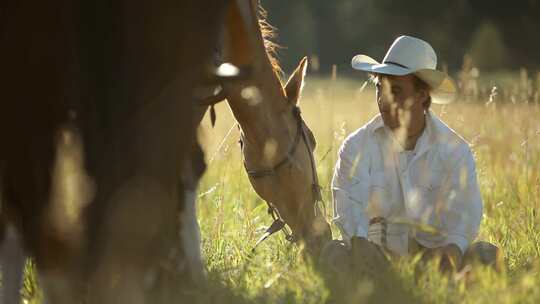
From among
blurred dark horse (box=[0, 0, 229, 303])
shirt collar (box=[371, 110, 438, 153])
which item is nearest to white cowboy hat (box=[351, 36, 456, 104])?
shirt collar (box=[371, 110, 438, 153])

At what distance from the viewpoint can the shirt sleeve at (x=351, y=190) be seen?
529cm

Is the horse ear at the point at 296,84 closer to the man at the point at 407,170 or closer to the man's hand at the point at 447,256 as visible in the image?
the man at the point at 407,170

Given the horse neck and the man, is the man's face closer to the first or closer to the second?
the man

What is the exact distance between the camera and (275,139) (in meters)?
5.71

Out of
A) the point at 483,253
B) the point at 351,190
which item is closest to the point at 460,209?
the point at 483,253

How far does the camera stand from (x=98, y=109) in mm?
3014

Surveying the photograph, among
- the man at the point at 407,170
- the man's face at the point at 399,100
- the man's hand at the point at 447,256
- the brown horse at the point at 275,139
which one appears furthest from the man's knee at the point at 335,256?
the man's face at the point at 399,100

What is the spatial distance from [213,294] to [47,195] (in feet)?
5.26

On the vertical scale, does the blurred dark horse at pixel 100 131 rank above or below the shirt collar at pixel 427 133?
above

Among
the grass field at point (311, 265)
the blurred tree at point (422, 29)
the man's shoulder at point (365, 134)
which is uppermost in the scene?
the man's shoulder at point (365, 134)

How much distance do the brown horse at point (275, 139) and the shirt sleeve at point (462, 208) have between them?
73 cm

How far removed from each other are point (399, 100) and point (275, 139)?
0.74m

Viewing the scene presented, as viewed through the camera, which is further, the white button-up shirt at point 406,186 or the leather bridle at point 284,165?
the leather bridle at point 284,165

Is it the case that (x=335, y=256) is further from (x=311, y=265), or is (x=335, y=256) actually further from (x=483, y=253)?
(x=483, y=253)
